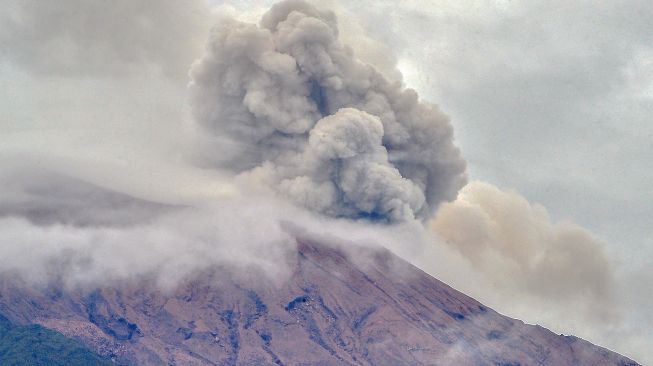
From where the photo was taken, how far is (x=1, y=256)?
144m

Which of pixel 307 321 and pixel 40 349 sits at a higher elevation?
pixel 307 321

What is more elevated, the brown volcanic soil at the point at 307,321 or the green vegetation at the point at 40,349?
the brown volcanic soil at the point at 307,321

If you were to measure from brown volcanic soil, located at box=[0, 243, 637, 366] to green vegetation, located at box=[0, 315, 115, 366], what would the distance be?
70.6 inches

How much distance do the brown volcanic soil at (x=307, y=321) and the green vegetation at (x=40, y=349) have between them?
1793 millimetres

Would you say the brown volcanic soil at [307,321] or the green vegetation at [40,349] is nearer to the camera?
the green vegetation at [40,349]

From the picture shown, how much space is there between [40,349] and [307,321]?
24931 mm

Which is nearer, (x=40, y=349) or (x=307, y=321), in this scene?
(x=40, y=349)

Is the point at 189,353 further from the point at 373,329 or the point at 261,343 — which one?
the point at 373,329

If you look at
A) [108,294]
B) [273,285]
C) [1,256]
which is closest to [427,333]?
[273,285]

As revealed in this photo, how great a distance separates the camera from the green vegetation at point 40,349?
12781cm

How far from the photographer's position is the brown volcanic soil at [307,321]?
133375 mm

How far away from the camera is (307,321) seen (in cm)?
14050

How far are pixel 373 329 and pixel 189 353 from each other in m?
19.0

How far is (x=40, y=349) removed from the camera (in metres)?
129
